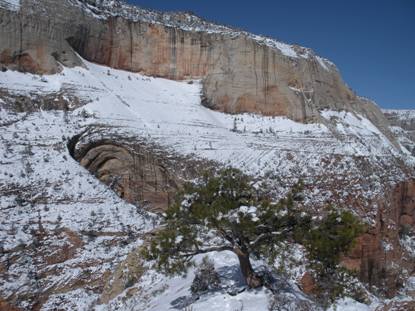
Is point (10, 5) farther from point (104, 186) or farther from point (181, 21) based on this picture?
point (181, 21)

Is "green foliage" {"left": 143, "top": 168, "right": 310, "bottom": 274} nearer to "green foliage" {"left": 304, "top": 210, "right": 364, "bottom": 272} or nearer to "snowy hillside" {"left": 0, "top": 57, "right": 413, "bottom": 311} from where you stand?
"green foliage" {"left": 304, "top": 210, "right": 364, "bottom": 272}

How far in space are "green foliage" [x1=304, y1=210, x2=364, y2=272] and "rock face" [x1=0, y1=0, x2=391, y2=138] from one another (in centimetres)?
1720

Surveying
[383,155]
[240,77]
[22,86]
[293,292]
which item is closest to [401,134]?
[383,155]

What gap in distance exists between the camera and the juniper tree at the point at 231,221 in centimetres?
822

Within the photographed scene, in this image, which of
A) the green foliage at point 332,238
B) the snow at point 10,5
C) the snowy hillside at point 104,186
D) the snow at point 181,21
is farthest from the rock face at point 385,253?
the snow at point 10,5

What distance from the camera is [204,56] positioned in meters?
27.5

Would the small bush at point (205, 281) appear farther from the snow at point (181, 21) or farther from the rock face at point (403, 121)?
the rock face at point (403, 121)

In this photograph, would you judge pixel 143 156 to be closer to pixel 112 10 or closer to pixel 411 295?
pixel 112 10

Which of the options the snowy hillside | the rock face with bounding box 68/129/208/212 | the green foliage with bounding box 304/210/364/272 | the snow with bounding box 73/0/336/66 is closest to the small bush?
the snowy hillside

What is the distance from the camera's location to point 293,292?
8.87m

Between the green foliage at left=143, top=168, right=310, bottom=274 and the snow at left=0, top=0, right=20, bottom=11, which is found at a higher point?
the snow at left=0, top=0, right=20, bottom=11

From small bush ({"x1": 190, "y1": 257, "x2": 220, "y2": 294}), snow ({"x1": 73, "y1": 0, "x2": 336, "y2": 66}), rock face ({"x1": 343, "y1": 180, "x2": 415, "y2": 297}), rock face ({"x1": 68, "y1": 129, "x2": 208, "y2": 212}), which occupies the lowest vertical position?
rock face ({"x1": 343, "y1": 180, "x2": 415, "y2": 297})

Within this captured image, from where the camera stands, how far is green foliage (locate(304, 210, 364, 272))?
7785 mm

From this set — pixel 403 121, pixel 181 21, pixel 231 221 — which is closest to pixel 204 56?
pixel 181 21
